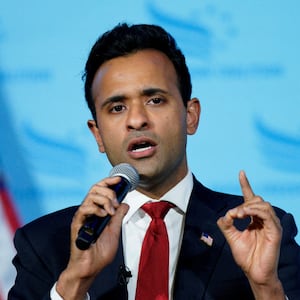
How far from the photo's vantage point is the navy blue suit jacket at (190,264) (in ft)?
5.63

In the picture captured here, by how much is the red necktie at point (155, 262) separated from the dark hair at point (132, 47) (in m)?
0.36

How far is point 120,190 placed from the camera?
57.6 inches

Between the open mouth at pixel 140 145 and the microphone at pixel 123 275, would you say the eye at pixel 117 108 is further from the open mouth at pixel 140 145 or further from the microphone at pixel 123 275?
the microphone at pixel 123 275

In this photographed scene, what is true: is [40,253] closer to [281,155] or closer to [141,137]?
[141,137]

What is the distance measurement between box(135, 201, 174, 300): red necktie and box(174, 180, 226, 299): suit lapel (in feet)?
0.13

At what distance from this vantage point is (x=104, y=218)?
142 centimetres

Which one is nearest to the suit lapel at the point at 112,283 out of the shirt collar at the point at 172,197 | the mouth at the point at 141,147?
the shirt collar at the point at 172,197

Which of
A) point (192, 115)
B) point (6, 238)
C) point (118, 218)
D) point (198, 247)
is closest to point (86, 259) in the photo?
point (118, 218)

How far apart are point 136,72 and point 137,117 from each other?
0.16 meters

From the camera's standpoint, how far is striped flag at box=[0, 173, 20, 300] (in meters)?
2.50

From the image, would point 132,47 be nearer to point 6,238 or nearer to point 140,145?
point 140,145

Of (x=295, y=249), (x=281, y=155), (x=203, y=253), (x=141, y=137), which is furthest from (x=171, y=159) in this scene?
(x=281, y=155)

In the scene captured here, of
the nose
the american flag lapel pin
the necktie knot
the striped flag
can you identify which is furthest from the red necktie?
the striped flag

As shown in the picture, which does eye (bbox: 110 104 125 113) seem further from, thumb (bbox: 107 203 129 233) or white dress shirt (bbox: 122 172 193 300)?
thumb (bbox: 107 203 129 233)
